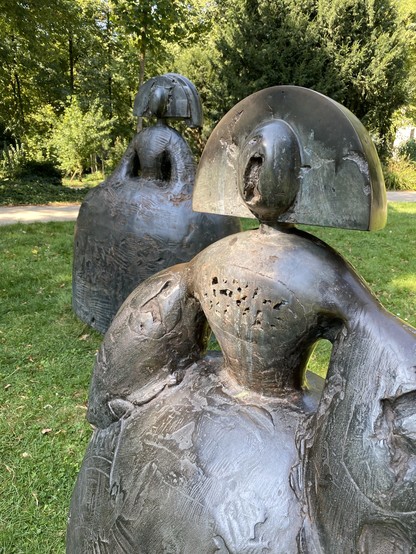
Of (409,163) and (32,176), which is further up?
(409,163)

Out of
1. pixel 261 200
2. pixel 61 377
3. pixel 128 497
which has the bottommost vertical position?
pixel 61 377

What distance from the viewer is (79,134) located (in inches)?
562

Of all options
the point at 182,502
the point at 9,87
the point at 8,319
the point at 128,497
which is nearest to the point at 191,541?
the point at 182,502

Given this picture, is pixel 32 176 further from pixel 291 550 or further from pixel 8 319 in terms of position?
pixel 291 550

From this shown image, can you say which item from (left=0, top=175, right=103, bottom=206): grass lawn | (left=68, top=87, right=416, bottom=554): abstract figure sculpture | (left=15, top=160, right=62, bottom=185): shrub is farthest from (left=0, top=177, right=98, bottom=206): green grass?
(left=68, top=87, right=416, bottom=554): abstract figure sculpture

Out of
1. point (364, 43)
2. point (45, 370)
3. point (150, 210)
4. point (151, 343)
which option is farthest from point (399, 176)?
point (151, 343)

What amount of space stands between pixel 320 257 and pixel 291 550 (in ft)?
1.95

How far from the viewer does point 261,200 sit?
3.46ft

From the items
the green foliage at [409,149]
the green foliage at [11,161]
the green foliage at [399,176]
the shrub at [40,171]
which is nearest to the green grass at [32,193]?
the shrub at [40,171]

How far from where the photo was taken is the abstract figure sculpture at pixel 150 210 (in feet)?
11.2

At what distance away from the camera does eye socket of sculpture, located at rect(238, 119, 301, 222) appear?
1014 millimetres

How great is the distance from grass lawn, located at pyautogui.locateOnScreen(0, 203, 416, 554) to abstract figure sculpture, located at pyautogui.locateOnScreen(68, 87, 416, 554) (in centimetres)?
119

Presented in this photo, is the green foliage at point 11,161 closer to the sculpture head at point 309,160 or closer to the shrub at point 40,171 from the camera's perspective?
the shrub at point 40,171

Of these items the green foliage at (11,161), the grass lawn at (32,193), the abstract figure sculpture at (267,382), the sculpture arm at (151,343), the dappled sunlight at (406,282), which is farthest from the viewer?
the green foliage at (11,161)
